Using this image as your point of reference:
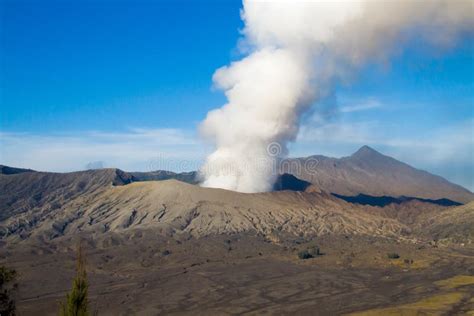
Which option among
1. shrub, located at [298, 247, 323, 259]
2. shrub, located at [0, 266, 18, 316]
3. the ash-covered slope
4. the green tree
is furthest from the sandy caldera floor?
the green tree

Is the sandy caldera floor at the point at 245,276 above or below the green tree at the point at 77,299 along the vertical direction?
below

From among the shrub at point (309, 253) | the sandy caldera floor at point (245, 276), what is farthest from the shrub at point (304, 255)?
the sandy caldera floor at point (245, 276)

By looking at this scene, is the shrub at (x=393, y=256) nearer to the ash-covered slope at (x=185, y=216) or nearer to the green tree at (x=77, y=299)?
the ash-covered slope at (x=185, y=216)

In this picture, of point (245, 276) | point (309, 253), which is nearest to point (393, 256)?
point (309, 253)

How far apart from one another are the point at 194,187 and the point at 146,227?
3383 cm

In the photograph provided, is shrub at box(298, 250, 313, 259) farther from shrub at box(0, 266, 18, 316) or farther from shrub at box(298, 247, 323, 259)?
shrub at box(0, 266, 18, 316)

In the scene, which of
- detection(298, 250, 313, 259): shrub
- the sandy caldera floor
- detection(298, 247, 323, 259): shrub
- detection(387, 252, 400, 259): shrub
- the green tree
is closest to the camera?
the green tree

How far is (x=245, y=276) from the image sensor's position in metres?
109

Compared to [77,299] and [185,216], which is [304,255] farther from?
[77,299]

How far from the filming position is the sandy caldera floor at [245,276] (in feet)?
260

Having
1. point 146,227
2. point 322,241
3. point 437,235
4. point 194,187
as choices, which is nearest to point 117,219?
point 146,227

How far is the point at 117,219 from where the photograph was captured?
17362 cm

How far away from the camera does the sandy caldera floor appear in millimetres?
79375

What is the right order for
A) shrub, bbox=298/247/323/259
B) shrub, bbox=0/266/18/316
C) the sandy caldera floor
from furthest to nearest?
shrub, bbox=298/247/323/259, the sandy caldera floor, shrub, bbox=0/266/18/316
